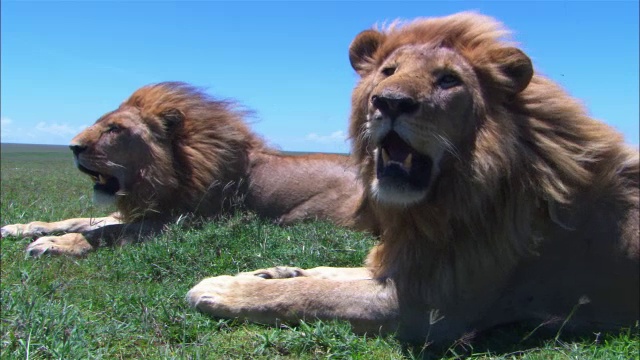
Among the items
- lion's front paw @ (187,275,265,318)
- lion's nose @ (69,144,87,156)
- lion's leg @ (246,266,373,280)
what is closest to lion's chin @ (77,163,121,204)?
lion's nose @ (69,144,87,156)

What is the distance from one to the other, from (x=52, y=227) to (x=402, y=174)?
362 centimetres

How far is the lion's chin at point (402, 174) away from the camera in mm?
3235

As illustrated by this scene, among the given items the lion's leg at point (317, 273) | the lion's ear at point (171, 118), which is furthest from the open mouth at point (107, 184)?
the lion's leg at point (317, 273)

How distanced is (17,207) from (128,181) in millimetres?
1831

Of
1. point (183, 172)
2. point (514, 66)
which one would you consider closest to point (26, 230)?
point (183, 172)

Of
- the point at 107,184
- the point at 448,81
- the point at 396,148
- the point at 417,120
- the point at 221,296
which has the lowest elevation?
the point at 221,296

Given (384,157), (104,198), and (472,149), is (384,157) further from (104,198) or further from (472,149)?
(104,198)

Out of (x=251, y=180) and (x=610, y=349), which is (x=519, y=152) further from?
(x=251, y=180)

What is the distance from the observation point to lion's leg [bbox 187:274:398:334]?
3211 millimetres

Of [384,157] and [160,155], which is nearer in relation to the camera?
[384,157]

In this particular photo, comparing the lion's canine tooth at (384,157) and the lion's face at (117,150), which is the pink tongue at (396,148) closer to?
the lion's canine tooth at (384,157)

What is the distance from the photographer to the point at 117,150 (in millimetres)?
5793

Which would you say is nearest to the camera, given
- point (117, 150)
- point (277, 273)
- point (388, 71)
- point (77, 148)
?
point (388, 71)

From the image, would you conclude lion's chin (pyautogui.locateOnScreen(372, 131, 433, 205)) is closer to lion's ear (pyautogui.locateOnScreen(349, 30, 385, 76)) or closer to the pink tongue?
the pink tongue
